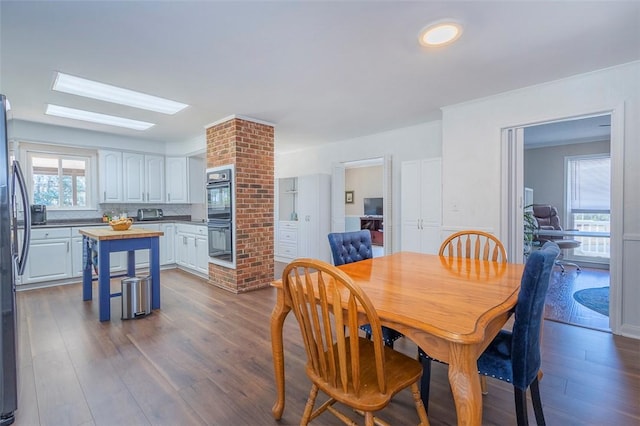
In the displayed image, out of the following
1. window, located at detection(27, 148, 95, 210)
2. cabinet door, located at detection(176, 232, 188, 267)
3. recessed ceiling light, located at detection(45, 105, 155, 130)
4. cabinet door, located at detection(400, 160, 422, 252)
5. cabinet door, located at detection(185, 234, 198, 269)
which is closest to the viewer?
recessed ceiling light, located at detection(45, 105, 155, 130)

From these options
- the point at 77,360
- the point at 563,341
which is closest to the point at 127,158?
the point at 77,360

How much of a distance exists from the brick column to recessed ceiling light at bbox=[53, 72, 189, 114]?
705mm

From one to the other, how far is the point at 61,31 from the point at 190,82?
3.31ft

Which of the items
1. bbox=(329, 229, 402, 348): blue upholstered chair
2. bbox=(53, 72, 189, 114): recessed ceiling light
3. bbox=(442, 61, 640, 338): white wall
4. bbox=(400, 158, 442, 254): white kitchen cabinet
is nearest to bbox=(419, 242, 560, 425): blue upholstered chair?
bbox=(329, 229, 402, 348): blue upholstered chair

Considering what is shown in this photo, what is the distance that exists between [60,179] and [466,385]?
6229 millimetres

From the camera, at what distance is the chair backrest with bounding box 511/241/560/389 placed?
122cm

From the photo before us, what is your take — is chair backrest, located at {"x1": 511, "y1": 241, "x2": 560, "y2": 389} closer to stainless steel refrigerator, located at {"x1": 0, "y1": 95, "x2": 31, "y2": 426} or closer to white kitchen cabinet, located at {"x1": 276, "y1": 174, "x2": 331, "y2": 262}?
stainless steel refrigerator, located at {"x1": 0, "y1": 95, "x2": 31, "y2": 426}

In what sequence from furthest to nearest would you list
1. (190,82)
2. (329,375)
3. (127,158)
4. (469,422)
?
1. (127,158)
2. (190,82)
3. (329,375)
4. (469,422)

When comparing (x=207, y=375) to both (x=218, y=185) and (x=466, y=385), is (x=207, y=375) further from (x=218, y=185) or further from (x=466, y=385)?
(x=218, y=185)

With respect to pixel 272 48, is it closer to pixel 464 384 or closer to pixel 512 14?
pixel 512 14

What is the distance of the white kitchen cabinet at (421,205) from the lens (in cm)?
410

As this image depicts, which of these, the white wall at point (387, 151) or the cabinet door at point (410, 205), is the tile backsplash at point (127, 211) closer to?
the white wall at point (387, 151)

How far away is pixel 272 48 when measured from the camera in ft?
7.70

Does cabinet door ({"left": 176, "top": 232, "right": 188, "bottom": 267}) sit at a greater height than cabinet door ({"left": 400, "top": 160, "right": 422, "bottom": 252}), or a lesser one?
lesser
